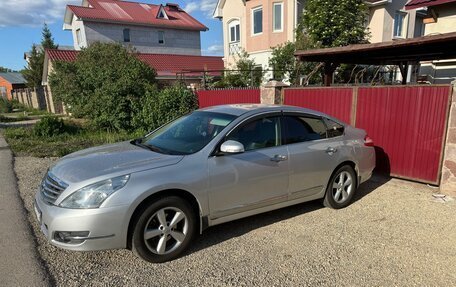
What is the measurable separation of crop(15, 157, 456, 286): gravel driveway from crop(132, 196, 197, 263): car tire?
0.14 m

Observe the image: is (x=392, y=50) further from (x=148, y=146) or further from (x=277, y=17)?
(x=277, y=17)

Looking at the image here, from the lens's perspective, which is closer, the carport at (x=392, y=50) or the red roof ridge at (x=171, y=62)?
the carport at (x=392, y=50)

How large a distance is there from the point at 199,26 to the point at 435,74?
2562 cm

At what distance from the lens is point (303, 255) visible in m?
3.54

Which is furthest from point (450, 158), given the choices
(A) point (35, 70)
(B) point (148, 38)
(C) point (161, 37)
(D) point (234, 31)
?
(A) point (35, 70)

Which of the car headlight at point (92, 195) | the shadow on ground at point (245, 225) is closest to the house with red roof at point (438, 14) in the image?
the shadow on ground at point (245, 225)

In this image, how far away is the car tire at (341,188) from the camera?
15.6 ft

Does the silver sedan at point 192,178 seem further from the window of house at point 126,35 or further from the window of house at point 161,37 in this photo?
the window of house at point 161,37

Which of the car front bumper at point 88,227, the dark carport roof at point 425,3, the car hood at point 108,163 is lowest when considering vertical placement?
the car front bumper at point 88,227

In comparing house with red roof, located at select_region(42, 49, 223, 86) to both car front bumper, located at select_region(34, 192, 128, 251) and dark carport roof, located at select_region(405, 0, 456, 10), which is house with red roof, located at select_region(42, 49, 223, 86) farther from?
car front bumper, located at select_region(34, 192, 128, 251)

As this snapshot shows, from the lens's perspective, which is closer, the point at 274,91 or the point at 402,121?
the point at 402,121

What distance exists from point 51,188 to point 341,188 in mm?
3824

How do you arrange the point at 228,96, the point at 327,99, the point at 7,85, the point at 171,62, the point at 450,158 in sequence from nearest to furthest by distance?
the point at 450,158 → the point at 327,99 → the point at 228,96 → the point at 171,62 → the point at 7,85

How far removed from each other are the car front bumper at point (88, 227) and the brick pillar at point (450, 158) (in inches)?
197
